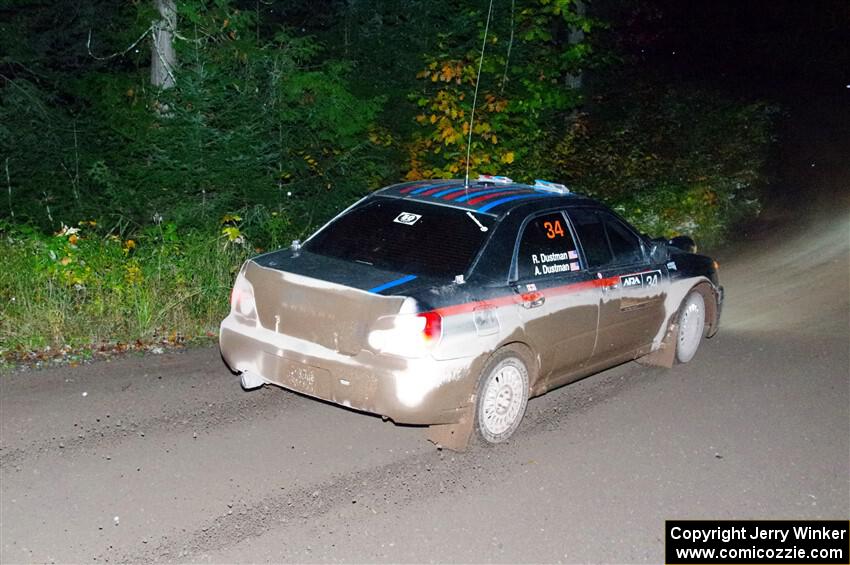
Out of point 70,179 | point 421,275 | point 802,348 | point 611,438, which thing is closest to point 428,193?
point 421,275

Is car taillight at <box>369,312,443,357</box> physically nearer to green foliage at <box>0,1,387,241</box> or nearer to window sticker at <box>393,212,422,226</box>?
window sticker at <box>393,212,422,226</box>

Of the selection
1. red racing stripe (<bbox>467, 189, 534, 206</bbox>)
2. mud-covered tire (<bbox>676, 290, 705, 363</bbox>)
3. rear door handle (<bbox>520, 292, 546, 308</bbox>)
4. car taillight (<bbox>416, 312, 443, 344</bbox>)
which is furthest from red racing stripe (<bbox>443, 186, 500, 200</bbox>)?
mud-covered tire (<bbox>676, 290, 705, 363</bbox>)

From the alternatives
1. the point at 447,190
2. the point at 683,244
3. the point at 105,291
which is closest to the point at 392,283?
the point at 447,190

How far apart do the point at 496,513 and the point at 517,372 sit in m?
1.25

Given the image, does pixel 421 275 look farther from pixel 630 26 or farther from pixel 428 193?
pixel 630 26

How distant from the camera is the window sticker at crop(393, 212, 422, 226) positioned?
6254 mm

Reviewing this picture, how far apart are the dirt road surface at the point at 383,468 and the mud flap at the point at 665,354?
11cm

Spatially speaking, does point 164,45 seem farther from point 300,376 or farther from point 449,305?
point 449,305

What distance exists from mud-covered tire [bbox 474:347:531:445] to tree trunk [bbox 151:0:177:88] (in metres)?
7.37

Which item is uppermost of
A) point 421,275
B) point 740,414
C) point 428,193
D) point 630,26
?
point 630,26

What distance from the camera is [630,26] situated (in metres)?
23.7

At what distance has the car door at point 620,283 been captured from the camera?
21.9ft

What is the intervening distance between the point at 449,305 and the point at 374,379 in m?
0.66

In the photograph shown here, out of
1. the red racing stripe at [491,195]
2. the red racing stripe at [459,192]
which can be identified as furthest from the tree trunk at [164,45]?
the red racing stripe at [491,195]
